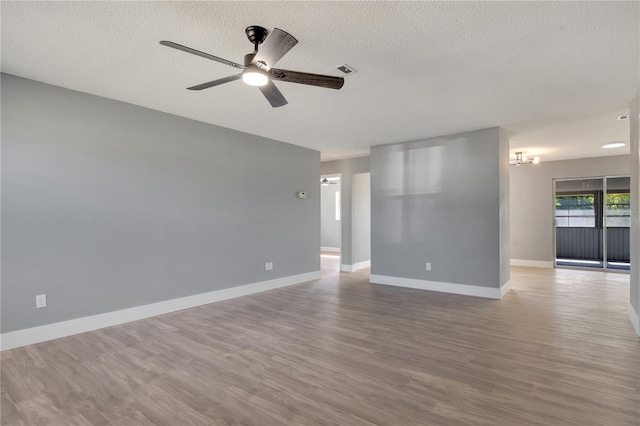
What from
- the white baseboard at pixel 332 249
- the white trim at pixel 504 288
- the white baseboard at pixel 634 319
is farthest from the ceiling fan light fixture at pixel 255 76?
the white baseboard at pixel 332 249

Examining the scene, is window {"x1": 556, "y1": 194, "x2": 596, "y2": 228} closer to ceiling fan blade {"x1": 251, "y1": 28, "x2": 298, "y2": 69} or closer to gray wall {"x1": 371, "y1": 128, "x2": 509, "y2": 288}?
gray wall {"x1": 371, "y1": 128, "x2": 509, "y2": 288}

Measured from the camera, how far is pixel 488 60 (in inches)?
105

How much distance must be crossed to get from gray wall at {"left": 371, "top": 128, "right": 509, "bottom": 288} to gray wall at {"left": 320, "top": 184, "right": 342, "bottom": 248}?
491 cm

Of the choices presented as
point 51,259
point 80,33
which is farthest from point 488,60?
point 51,259

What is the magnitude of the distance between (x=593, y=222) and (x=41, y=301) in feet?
34.3

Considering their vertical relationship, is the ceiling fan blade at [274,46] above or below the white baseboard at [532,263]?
above

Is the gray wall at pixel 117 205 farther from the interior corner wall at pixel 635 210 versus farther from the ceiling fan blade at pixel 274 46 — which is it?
the interior corner wall at pixel 635 210

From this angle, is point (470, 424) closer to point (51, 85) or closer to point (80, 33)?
point (80, 33)

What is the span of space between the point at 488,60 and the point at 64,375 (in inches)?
168

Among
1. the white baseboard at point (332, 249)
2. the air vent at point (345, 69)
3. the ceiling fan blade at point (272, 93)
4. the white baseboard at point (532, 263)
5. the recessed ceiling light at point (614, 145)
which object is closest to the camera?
the ceiling fan blade at point (272, 93)

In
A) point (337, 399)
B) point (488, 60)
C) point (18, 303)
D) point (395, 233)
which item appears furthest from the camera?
point (395, 233)

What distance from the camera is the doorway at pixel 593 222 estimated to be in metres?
7.09

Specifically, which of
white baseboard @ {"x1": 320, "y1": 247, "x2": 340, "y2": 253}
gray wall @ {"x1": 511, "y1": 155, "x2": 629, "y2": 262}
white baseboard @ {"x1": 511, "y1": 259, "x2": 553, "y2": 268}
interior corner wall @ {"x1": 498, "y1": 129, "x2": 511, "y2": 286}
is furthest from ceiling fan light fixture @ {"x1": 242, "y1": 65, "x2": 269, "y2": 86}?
white baseboard @ {"x1": 320, "y1": 247, "x2": 340, "y2": 253}

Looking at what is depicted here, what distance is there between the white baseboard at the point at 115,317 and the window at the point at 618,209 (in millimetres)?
7709
